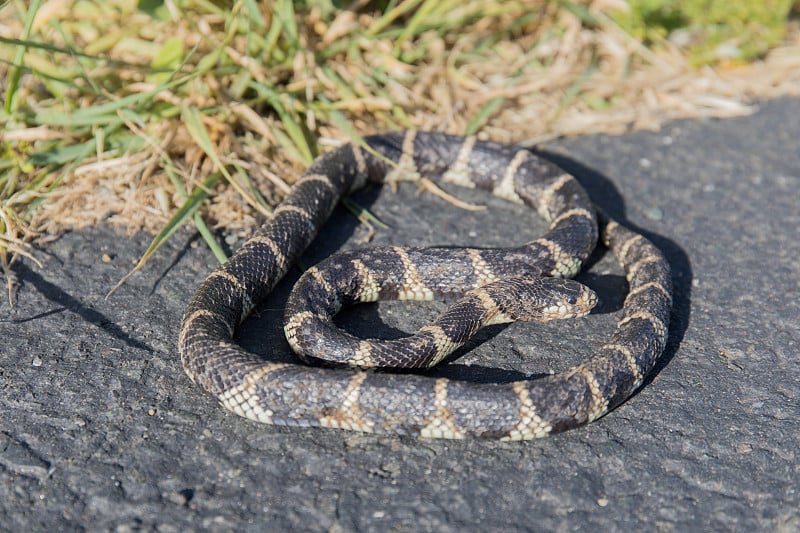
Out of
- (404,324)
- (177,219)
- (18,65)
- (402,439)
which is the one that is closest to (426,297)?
(404,324)

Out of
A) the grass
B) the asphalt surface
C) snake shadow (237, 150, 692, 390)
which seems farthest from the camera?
the grass

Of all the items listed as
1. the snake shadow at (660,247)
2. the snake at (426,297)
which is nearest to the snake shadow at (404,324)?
the snake shadow at (660,247)

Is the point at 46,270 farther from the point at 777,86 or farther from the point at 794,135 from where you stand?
the point at 777,86

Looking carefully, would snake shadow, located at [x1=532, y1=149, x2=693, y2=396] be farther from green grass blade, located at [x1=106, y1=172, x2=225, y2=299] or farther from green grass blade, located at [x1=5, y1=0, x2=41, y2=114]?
green grass blade, located at [x1=5, y1=0, x2=41, y2=114]

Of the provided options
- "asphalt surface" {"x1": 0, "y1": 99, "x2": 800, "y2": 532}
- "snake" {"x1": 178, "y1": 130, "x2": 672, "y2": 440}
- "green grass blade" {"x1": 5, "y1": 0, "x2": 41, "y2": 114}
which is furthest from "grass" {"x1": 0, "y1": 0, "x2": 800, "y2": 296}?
"asphalt surface" {"x1": 0, "y1": 99, "x2": 800, "y2": 532}

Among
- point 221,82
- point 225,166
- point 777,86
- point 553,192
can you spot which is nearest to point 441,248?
point 553,192

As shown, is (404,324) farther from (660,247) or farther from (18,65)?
(18,65)

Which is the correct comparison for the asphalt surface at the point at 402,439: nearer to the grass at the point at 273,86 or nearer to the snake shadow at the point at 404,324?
the snake shadow at the point at 404,324
